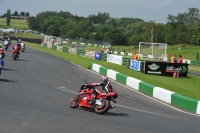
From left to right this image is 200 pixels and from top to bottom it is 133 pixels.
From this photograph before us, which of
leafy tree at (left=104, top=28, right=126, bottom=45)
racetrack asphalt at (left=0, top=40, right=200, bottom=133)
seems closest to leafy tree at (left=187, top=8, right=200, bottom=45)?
leafy tree at (left=104, top=28, right=126, bottom=45)

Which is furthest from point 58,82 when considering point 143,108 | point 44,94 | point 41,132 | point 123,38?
point 123,38

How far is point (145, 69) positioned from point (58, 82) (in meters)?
12.6

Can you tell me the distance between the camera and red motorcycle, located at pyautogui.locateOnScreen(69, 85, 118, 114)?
1162 cm

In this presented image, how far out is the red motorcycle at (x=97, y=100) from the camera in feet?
38.1

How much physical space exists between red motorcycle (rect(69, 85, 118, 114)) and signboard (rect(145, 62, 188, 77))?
19257 mm

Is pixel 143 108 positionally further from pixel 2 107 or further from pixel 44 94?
pixel 2 107

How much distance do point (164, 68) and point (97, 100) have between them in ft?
65.9

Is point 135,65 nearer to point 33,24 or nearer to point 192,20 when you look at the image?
point 192,20

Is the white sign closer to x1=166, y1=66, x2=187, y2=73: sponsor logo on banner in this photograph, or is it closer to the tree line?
x1=166, y1=66, x2=187, y2=73: sponsor logo on banner

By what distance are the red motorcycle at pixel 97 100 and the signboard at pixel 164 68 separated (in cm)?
1926

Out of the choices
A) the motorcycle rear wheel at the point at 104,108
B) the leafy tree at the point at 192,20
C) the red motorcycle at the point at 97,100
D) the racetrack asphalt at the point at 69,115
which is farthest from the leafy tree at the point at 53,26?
the motorcycle rear wheel at the point at 104,108

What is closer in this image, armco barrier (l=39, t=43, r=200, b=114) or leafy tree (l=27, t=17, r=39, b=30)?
armco barrier (l=39, t=43, r=200, b=114)

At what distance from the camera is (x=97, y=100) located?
11.8 m

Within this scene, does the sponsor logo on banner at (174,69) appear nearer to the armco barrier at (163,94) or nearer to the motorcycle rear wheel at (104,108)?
the armco barrier at (163,94)
